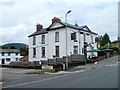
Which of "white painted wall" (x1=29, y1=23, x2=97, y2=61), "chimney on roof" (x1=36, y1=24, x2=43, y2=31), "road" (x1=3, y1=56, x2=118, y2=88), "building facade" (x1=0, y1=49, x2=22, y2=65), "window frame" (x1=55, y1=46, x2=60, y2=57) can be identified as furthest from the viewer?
"building facade" (x1=0, y1=49, x2=22, y2=65)

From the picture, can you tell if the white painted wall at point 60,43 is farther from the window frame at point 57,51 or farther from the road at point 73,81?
the road at point 73,81

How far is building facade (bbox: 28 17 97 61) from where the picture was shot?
3491 centimetres

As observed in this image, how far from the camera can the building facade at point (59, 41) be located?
1374 inches

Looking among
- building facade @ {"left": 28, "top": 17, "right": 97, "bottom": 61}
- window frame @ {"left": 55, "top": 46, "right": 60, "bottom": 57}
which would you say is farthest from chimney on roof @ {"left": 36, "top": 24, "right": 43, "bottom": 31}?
window frame @ {"left": 55, "top": 46, "right": 60, "bottom": 57}

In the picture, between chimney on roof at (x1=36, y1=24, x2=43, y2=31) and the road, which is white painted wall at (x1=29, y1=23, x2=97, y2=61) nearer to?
chimney on roof at (x1=36, y1=24, x2=43, y2=31)

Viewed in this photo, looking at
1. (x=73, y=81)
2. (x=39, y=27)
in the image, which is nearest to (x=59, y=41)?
(x=39, y=27)

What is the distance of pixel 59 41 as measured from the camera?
35.8 metres

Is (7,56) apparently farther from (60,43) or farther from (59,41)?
(60,43)

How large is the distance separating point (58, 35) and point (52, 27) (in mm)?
2593

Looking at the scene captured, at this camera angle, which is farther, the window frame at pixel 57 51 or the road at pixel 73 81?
the window frame at pixel 57 51

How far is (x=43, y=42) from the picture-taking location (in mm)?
39094

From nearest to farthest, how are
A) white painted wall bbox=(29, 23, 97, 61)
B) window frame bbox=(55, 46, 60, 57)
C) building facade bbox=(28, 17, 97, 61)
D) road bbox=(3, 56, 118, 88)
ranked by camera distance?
road bbox=(3, 56, 118, 88) < white painted wall bbox=(29, 23, 97, 61) < building facade bbox=(28, 17, 97, 61) < window frame bbox=(55, 46, 60, 57)

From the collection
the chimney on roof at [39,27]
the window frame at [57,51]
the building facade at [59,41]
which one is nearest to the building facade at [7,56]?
the chimney on roof at [39,27]

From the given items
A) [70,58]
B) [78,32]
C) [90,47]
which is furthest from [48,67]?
[90,47]
